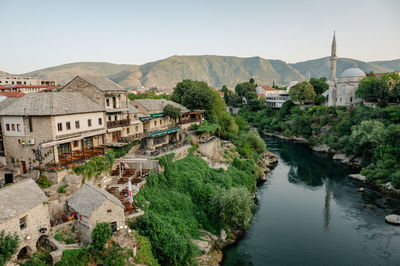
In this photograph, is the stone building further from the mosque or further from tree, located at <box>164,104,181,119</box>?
the mosque

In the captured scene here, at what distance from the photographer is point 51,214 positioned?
65.6 feet

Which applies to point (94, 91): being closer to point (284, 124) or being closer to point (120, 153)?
point (120, 153)

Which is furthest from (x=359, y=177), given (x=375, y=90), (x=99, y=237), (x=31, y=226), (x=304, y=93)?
(x=304, y=93)

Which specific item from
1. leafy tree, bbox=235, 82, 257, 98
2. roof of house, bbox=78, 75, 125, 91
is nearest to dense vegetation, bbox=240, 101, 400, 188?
leafy tree, bbox=235, 82, 257, 98

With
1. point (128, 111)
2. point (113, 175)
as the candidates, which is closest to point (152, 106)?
point (128, 111)

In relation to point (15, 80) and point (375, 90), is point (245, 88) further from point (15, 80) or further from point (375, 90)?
point (15, 80)

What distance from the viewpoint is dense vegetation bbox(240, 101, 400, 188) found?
41.4m

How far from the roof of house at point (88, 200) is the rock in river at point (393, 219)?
28315 mm

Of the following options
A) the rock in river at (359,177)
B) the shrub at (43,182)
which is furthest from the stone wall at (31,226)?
the rock in river at (359,177)

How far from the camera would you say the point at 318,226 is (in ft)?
96.2

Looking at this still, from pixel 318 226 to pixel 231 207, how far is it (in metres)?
10.9

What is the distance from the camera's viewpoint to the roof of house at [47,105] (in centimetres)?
2400

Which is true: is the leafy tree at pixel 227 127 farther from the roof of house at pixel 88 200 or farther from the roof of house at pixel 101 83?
the roof of house at pixel 88 200

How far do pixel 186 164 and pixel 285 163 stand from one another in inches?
1102
